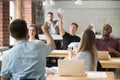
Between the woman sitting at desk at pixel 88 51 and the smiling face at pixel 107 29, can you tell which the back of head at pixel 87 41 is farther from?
the smiling face at pixel 107 29

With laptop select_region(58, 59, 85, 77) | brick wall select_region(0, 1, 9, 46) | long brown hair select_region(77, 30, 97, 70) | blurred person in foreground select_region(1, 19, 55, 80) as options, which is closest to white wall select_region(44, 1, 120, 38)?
brick wall select_region(0, 1, 9, 46)

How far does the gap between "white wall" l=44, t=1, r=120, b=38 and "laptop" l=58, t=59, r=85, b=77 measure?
6869mm

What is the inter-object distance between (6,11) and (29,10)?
1622 millimetres

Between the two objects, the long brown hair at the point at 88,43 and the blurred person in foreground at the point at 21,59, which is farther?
the long brown hair at the point at 88,43

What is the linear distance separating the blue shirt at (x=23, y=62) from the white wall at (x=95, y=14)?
7.84 m

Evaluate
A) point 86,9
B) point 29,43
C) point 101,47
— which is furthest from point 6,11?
point 29,43

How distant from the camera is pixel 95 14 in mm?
10227

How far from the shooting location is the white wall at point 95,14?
10172 millimetres

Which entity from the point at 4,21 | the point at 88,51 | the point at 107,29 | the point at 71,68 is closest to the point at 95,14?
the point at 4,21

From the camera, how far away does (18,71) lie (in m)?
2.48

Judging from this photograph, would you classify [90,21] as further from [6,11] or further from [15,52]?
[15,52]

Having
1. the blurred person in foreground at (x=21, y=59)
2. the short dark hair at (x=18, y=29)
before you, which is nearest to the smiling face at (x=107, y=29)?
the blurred person in foreground at (x=21, y=59)

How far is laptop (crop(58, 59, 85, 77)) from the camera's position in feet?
11.0

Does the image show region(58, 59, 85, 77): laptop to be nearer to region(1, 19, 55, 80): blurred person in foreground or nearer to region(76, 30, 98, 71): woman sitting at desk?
region(76, 30, 98, 71): woman sitting at desk
